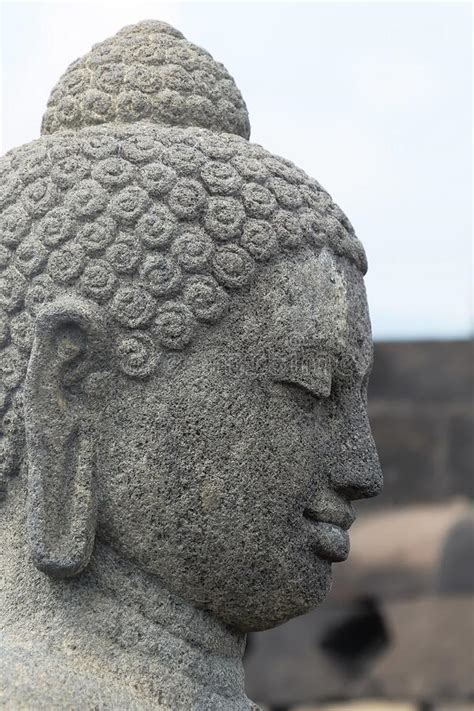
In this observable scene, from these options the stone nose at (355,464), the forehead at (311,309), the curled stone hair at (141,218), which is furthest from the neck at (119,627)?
the forehead at (311,309)

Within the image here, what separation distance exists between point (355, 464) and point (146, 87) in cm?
99

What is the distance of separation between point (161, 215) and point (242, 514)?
0.66 m

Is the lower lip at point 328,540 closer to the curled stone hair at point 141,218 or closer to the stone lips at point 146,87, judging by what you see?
the curled stone hair at point 141,218

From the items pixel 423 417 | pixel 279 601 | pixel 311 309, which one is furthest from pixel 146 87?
pixel 423 417

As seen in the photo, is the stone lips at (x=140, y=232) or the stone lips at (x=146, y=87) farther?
the stone lips at (x=146, y=87)

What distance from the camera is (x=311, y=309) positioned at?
3.06 m

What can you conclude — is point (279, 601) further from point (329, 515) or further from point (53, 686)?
point (53, 686)

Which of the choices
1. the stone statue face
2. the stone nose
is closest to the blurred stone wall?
the stone nose

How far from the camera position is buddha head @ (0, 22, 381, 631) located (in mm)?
2936

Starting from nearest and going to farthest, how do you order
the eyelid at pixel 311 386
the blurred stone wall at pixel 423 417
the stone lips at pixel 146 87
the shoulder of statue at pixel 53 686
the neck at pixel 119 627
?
the shoulder of statue at pixel 53 686 → the neck at pixel 119 627 → the eyelid at pixel 311 386 → the stone lips at pixel 146 87 → the blurred stone wall at pixel 423 417

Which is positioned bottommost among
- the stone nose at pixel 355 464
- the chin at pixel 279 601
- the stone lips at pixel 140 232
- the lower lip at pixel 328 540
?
the chin at pixel 279 601

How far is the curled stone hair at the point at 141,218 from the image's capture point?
2967 mm

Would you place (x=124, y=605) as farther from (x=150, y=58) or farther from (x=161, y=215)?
(x=150, y=58)

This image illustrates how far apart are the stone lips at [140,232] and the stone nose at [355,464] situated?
→ 16.2 inches
